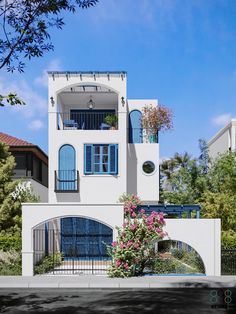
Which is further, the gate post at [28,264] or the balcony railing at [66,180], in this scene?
the balcony railing at [66,180]

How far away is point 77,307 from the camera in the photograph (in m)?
13.5

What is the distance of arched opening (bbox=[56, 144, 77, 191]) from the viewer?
27406mm

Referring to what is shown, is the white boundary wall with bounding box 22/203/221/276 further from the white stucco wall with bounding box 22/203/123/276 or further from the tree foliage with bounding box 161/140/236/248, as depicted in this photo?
the tree foliage with bounding box 161/140/236/248

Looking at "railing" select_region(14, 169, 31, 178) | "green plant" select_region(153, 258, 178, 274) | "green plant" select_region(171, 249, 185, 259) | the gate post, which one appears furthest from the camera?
"railing" select_region(14, 169, 31, 178)

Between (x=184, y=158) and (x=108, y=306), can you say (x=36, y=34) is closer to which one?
(x=108, y=306)

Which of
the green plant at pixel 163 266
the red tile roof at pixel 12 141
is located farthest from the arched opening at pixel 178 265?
the red tile roof at pixel 12 141

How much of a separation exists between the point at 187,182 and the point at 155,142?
7.07 metres

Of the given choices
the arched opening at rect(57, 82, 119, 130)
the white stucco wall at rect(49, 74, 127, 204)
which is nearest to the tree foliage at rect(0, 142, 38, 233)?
the white stucco wall at rect(49, 74, 127, 204)

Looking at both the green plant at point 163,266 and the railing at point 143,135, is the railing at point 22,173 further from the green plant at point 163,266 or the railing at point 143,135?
the green plant at point 163,266

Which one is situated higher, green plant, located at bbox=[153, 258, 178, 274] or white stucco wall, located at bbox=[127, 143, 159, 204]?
white stucco wall, located at bbox=[127, 143, 159, 204]

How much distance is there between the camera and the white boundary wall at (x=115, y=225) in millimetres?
20797

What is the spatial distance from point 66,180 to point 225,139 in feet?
72.5

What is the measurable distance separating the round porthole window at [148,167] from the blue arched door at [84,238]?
20.7 feet

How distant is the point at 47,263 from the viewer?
21.9 m
